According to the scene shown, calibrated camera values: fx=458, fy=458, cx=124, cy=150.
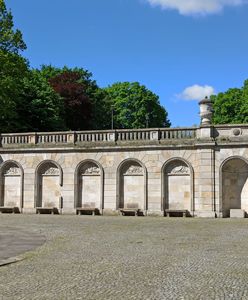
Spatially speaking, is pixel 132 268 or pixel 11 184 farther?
pixel 11 184

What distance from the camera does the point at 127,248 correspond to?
1333 centimetres

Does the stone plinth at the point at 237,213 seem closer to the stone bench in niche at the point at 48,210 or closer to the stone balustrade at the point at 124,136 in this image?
the stone balustrade at the point at 124,136

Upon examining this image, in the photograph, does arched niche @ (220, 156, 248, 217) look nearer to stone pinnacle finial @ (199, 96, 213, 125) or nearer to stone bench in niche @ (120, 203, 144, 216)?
stone pinnacle finial @ (199, 96, 213, 125)

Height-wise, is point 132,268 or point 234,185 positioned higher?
point 234,185

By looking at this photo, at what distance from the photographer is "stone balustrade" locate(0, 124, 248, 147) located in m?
26.8

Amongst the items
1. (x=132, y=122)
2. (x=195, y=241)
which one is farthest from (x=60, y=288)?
(x=132, y=122)

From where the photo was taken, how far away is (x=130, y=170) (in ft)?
94.0

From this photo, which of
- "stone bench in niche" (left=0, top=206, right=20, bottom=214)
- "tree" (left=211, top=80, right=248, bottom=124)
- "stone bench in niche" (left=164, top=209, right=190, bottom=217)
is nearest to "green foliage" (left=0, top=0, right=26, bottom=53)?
"stone bench in niche" (left=0, top=206, right=20, bottom=214)

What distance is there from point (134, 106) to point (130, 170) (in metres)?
40.4

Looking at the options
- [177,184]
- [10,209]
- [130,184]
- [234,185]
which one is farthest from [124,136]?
[10,209]

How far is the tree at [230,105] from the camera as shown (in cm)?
5654

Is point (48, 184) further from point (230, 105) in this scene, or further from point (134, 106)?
point (134, 106)

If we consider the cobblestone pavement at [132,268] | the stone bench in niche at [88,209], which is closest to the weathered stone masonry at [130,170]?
the stone bench in niche at [88,209]

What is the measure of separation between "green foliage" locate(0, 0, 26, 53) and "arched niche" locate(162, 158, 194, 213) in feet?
46.0
